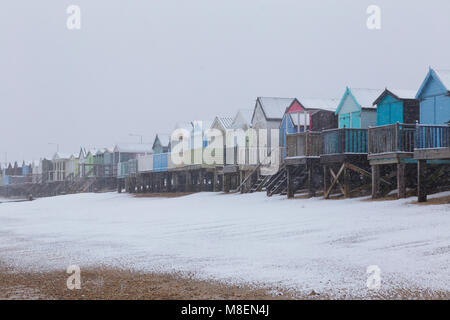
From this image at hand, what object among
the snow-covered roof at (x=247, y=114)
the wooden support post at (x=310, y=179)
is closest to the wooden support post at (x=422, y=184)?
the wooden support post at (x=310, y=179)

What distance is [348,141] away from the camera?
2384 cm

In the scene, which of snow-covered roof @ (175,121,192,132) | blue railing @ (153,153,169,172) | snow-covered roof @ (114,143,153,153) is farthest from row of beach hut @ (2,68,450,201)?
snow-covered roof @ (114,143,153,153)

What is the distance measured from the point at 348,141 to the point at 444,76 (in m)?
4.09

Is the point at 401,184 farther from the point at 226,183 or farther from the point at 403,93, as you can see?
the point at 226,183

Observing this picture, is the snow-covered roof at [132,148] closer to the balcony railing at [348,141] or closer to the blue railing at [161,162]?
the blue railing at [161,162]

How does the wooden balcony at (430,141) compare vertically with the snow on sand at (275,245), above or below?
above

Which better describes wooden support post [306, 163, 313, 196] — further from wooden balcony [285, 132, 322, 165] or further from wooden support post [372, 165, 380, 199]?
wooden support post [372, 165, 380, 199]

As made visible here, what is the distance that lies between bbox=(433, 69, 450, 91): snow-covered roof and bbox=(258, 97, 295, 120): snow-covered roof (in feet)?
47.6

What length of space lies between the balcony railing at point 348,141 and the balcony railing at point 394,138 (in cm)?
213

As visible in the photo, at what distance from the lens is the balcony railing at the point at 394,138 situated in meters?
20.5

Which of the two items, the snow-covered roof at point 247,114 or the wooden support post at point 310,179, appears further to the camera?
the snow-covered roof at point 247,114

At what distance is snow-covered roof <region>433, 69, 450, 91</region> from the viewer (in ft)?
72.4
